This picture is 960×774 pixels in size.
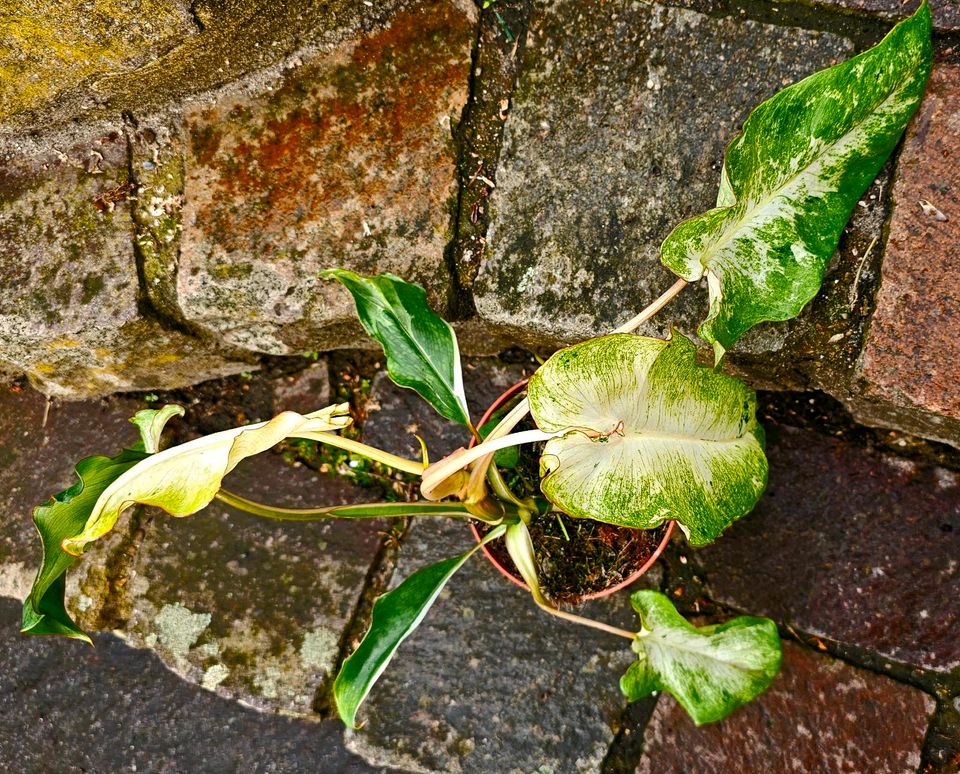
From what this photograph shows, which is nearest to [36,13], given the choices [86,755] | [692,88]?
[692,88]

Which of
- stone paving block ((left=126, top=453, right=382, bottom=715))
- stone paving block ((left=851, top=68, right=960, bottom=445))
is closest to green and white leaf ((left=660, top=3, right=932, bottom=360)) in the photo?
stone paving block ((left=851, top=68, right=960, bottom=445))

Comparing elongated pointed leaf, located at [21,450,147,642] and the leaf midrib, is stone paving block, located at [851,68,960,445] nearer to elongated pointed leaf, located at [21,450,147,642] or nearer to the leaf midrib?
the leaf midrib

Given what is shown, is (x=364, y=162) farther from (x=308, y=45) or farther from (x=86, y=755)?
(x=86, y=755)

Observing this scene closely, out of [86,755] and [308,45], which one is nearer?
[308,45]

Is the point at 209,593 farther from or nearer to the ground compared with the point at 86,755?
farther from the ground

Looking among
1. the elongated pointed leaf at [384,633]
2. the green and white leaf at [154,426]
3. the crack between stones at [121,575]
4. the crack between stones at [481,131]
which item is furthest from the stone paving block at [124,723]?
the crack between stones at [481,131]

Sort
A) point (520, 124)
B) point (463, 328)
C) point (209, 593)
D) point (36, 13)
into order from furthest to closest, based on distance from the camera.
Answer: point (209, 593)
point (463, 328)
point (520, 124)
point (36, 13)

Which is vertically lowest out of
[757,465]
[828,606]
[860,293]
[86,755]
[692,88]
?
[86,755]
